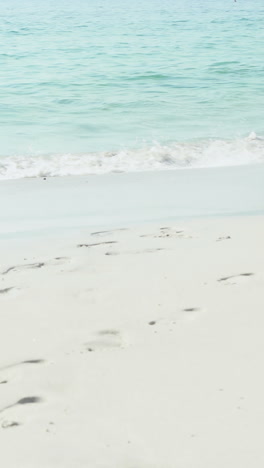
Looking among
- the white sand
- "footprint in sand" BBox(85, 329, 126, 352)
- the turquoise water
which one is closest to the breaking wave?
the turquoise water

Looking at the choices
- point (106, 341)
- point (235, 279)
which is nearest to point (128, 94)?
point (235, 279)

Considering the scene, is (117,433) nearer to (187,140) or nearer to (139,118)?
(187,140)

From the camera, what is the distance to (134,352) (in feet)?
8.65

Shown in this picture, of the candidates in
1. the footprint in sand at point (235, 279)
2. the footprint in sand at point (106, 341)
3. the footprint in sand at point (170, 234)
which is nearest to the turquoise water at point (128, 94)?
the footprint in sand at point (170, 234)

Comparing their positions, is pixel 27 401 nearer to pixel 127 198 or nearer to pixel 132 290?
pixel 132 290

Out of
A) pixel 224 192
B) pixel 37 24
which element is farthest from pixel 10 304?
pixel 37 24

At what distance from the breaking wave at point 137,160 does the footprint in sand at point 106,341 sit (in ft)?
13.0

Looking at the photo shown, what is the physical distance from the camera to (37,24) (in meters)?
24.1

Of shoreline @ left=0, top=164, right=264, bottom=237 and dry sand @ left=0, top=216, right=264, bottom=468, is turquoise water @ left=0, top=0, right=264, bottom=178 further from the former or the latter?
dry sand @ left=0, top=216, right=264, bottom=468

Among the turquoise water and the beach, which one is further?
the turquoise water

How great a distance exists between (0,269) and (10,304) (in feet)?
1.79

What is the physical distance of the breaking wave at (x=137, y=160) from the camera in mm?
6797

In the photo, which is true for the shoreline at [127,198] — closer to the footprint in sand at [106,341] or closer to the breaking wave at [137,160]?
the breaking wave at [137,160]

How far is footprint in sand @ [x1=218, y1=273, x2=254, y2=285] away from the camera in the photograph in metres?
3.28
